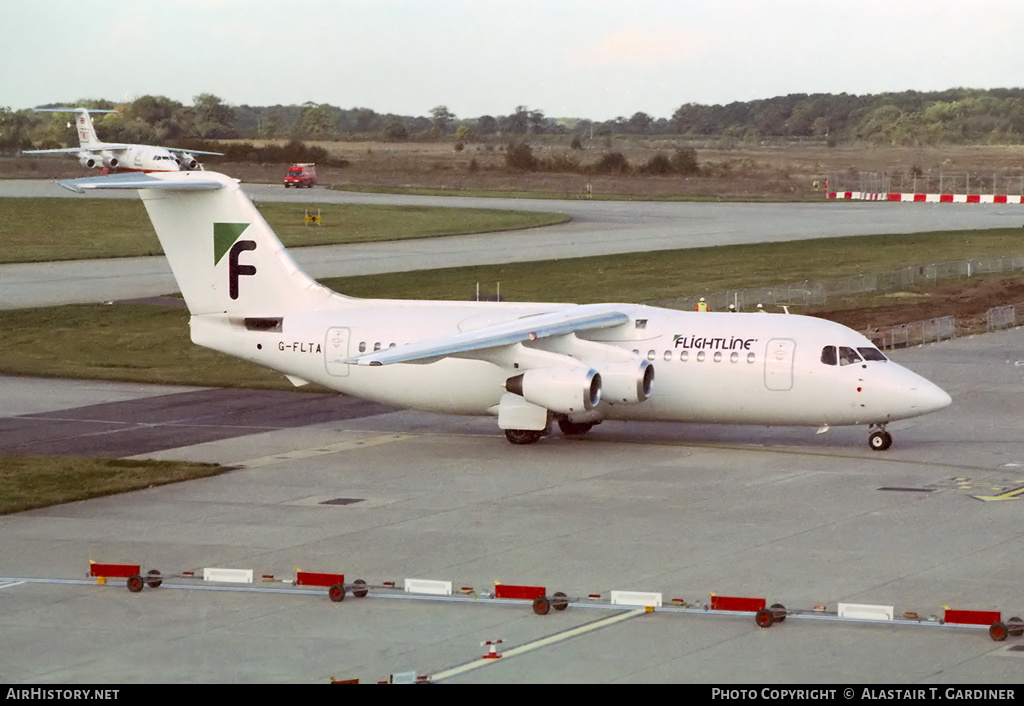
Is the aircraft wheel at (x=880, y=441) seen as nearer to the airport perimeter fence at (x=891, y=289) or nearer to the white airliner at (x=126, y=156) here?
the airport perimeter fence at (x=891, y=289)

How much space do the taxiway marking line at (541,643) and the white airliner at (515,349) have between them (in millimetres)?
11782

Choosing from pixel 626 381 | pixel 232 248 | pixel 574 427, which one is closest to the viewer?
pixel 626 381

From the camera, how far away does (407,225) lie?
311ft

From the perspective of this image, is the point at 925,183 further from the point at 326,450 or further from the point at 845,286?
the point at 326,450

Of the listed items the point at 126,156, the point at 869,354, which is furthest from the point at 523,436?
the point at 126,156

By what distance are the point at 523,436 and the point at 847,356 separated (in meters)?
7.88

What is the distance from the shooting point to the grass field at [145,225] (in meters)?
82.2

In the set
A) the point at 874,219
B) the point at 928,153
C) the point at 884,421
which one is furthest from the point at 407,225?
the point at 928,153

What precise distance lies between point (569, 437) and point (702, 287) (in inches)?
1215
